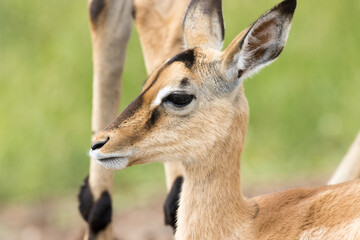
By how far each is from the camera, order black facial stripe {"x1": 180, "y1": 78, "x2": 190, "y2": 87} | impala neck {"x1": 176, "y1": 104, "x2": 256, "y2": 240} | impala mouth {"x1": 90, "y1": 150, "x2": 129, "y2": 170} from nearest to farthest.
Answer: impala mouth {"x1": 90, "y1": 150, "x2": 129, "y2": 170}, black facial stripe {"x1": 180, "y1": 78, "x2": 190, "y2": 87}, impala neck {"x1": 176, "y1": 104, "x2": 256, "y2": 240}

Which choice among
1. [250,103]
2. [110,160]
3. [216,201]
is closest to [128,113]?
[110,160]

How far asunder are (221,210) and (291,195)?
0.37m

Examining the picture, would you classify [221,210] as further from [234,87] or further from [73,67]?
[73,67]

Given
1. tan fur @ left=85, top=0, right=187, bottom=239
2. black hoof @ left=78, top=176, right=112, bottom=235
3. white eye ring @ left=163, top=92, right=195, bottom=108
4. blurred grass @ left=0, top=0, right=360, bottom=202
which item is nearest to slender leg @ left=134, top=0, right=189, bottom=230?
tan fur @ left=85, top=0, right=187, bottom=239

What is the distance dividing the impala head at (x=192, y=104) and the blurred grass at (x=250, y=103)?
11.6 feet

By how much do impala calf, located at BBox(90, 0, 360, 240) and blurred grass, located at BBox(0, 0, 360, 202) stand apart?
338cm

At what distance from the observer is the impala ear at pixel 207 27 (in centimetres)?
435

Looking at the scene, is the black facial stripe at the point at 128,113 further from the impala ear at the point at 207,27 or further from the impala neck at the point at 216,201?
the impala ear at the point at 207,27

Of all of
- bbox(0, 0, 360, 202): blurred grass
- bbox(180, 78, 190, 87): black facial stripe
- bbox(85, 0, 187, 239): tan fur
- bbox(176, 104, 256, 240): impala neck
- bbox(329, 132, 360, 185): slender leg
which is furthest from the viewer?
bbox(0, 0, 360, 202): blurred grass

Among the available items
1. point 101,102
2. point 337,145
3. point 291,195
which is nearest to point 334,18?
point 337,145

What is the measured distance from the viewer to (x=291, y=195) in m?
4.09

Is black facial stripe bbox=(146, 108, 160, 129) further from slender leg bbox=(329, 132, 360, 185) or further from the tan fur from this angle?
slender leg bbox=(329, 132, 360, 185)

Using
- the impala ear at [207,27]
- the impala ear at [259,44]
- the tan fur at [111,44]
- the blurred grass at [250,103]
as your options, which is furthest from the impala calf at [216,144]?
the blurred grass at [250,103]

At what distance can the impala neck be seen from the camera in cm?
397
